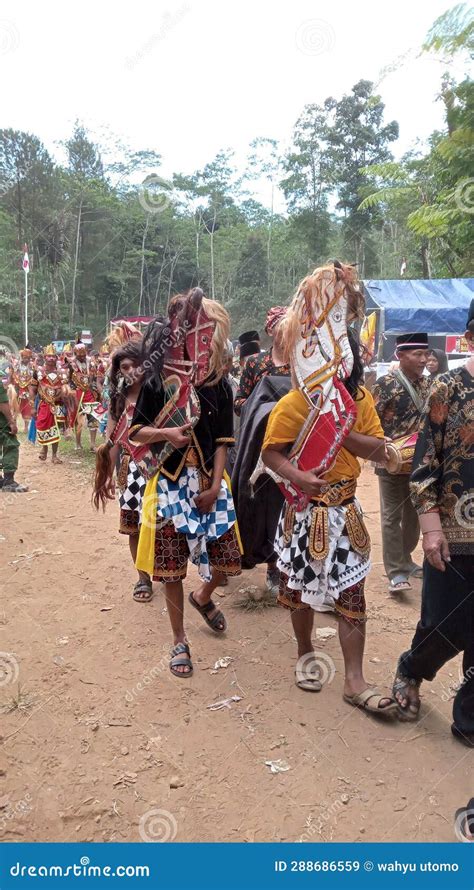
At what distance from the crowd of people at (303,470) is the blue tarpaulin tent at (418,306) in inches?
294

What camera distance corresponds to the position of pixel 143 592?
13.6ft

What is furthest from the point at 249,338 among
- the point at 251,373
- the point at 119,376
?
the point at 119,376

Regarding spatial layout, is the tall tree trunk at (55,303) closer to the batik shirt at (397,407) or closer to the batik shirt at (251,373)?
the batik shirt at (251,373)

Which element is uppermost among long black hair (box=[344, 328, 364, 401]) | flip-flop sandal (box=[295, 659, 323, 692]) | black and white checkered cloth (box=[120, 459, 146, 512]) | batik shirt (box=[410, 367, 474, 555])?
long black hair (box=[344, 328, 364, 401])

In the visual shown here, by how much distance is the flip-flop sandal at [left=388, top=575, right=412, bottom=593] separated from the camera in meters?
4.12

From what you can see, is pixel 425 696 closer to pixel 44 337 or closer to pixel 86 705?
pixel 86 705

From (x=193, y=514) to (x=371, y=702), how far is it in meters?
1.17

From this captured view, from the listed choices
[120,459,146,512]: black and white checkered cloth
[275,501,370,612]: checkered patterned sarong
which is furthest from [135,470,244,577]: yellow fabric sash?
[120,459,146,512]: black and white checkered cloth

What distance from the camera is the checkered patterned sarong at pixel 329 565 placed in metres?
2.62

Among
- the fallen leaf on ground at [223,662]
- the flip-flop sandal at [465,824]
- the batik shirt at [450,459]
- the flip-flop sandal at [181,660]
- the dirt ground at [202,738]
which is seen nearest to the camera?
the flip-flop sandal at [465,824]

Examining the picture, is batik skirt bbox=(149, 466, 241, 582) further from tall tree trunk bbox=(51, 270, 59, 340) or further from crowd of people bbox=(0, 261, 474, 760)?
tall tree trunk bbox=(51, 270, 59, 340)

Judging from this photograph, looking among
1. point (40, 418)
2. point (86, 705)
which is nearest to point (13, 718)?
point (86, 705)

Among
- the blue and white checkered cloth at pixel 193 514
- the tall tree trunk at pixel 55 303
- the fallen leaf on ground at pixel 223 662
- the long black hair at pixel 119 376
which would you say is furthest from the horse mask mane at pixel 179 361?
the tall tree trunk at pixel 55 303

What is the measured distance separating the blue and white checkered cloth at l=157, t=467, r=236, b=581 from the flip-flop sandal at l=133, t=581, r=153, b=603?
113 centimetres
